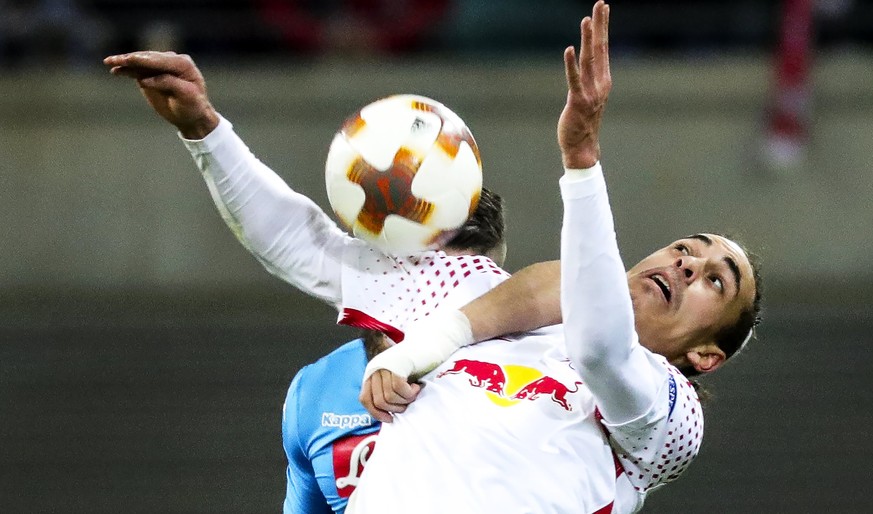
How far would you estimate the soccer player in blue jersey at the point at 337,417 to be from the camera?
7.54 feet

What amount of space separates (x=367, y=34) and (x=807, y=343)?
2983 millimetres

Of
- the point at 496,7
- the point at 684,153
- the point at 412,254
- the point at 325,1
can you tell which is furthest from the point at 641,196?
the point at 412,254

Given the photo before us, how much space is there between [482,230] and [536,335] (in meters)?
0.22

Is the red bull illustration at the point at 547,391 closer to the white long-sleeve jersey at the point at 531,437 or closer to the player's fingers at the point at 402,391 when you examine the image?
the white long-sleeve jersey at the point at 531,437

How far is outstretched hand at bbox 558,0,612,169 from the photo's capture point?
5.89 feet

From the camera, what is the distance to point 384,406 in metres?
2.05

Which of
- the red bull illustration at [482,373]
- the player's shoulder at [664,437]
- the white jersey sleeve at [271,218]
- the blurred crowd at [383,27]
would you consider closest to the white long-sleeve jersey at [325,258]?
the white jersey sleeve at [271,218]

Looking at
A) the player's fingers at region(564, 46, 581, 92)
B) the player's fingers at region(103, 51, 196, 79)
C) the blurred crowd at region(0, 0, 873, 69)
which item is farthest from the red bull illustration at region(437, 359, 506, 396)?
the blurred crowd at region(0, 0, 873, 69)

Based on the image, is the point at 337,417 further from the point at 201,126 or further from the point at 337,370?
the point at 201,126

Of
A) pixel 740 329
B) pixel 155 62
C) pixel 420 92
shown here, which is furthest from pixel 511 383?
pixel 420 92

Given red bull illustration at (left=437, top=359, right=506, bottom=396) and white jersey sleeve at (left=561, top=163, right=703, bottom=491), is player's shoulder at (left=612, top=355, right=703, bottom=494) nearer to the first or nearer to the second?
white jersey sleeve at (left=561, top=163, right=703, bottom=491)

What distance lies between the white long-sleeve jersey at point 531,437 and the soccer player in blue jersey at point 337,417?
16 cm

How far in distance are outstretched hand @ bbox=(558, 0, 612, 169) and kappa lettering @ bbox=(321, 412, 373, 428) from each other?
0.68 metres

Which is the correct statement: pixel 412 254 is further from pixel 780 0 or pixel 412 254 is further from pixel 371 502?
pixel 780 0
